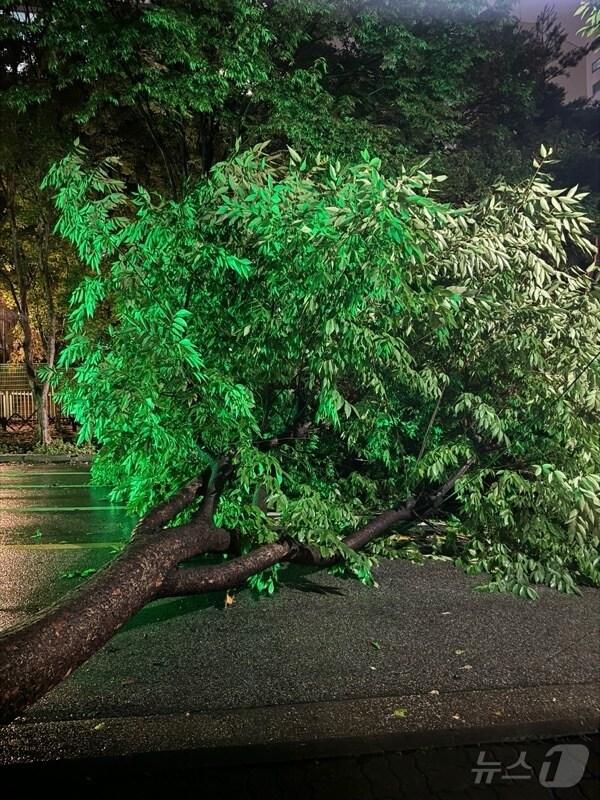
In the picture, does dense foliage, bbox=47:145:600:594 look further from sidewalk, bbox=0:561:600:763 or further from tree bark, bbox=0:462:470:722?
sidewalk, bbox=0:561:600:763

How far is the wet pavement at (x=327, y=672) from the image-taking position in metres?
3.21

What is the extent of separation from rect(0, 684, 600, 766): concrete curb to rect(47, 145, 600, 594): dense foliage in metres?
1.57

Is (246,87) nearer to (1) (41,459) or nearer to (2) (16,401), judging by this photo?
(1) (41,459)

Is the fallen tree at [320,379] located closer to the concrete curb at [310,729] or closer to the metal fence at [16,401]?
the concrete curb at [310,729]

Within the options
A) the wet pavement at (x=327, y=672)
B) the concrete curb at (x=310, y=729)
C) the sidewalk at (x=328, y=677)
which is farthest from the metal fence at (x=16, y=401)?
the concrete curb at (x=310, y=729)

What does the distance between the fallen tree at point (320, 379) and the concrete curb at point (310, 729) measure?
0.38 m

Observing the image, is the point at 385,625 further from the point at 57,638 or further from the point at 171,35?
the point at 171,35

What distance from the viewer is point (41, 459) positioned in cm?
1678

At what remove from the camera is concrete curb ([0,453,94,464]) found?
54.1ft

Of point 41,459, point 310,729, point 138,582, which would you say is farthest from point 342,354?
point 41,459

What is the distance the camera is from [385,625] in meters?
4.65

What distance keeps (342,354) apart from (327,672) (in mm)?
2115

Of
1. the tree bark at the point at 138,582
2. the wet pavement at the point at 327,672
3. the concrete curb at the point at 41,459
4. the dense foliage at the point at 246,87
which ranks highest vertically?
the dense foliage at the point at 246,87

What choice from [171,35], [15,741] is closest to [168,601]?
[15,741]
